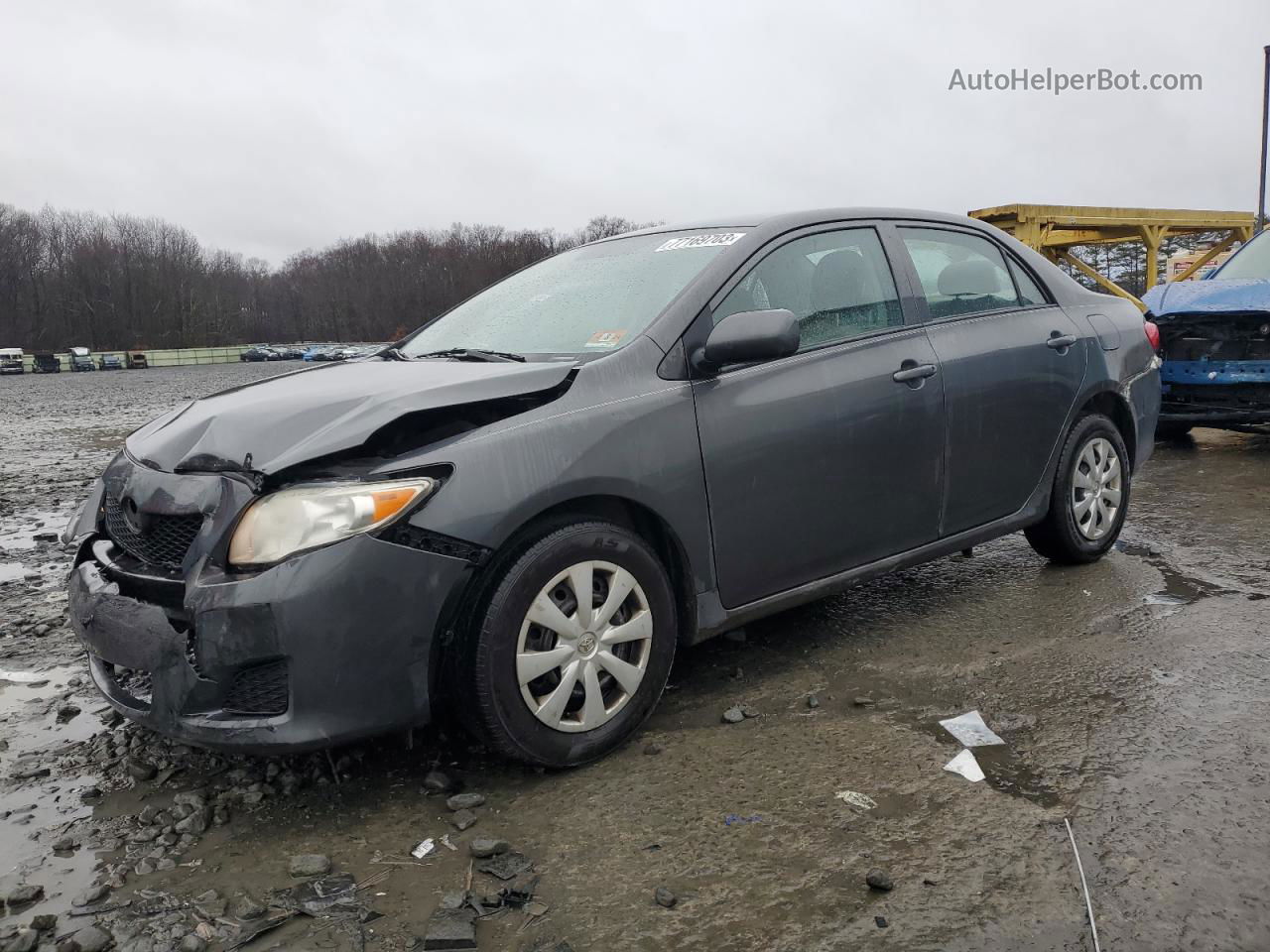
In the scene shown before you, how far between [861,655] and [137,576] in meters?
2.48

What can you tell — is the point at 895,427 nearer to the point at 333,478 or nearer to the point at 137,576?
the point at 333,478

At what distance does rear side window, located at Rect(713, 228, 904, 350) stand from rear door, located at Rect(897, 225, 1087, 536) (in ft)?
0.67

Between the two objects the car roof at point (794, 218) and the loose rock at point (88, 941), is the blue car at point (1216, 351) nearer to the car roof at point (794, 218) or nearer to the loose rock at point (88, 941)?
the car roof at point (794, 218)

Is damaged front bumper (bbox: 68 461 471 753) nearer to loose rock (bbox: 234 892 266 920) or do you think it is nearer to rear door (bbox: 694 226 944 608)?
loose rock (bbox: 234 892 266 920)

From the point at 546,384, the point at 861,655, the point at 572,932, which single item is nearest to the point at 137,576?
the point at 546,384

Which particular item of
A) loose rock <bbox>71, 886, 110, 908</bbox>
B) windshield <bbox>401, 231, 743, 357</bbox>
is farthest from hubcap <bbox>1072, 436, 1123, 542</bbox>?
loose rock <bbox>71, 886, 110, 908</bbox>

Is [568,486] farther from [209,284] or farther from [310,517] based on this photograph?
[209,284]

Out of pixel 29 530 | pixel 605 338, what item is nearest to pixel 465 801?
pixel 605 338

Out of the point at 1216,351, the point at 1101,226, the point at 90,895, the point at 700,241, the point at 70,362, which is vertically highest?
the point at 70,362

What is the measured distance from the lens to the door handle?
11.9ft

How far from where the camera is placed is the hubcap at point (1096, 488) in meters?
4.55

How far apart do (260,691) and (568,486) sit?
3.17ft

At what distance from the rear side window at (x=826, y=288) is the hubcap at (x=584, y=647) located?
1.01 meters

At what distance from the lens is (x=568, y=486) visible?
2.78 metres
